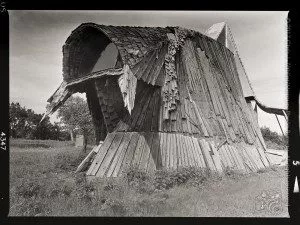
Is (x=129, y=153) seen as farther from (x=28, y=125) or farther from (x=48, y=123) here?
(x=48, y=123)

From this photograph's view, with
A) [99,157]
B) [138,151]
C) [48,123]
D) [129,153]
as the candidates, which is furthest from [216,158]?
[48,123]

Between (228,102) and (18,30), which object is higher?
(18,30)

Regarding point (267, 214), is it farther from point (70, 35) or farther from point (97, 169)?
point (70, 35)

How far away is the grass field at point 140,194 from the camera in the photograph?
9.52 metres

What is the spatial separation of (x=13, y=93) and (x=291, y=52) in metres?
7.34

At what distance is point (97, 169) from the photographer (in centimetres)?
1146

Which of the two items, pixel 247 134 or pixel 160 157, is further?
pixel 247 134

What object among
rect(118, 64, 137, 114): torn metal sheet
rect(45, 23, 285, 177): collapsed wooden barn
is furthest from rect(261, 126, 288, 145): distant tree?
rect(118, 64, 137, 114): torn metal sheet

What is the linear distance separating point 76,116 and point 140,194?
27.4 ft

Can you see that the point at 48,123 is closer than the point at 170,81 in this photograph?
No

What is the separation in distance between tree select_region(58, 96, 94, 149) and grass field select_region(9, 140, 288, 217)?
560 centimetres

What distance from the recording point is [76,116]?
17562mm
